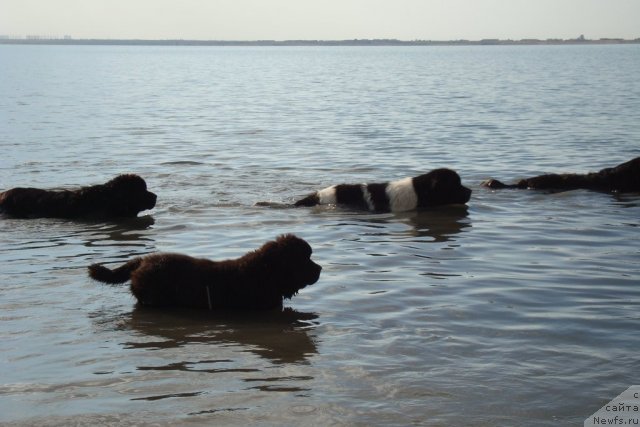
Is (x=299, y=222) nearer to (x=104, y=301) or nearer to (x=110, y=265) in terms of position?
(x=110, y=265)

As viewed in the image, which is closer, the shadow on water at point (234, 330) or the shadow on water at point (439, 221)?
the shadow on water at point (234, 330)

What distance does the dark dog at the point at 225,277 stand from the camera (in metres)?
8.79

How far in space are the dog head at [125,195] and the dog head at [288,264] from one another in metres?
5.42

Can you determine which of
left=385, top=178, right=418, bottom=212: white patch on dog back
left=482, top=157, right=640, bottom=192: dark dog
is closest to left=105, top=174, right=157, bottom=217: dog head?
left=385, top=178, right=418, bottom=212: white patch on dog back

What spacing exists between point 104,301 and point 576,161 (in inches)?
548

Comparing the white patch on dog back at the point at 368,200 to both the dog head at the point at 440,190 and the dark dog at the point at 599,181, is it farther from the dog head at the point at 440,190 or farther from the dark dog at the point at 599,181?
the dark dog at the point at 599,181

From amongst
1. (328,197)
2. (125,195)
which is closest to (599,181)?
(328,197)

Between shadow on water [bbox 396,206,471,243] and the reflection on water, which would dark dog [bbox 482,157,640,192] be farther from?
the reflection on water

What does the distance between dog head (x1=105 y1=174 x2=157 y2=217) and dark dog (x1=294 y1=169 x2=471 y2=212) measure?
2.73 metres

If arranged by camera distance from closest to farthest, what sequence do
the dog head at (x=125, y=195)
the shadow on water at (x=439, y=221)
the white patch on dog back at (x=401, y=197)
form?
the shadow on water at (x=439, y=221) < the dog head at (x=125, y=195) < the white patch on dog back at (x=401, y=197)

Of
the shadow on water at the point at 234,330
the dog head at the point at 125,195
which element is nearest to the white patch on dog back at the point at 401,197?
the dog head at the point at 125,195

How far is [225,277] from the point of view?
28.8ft

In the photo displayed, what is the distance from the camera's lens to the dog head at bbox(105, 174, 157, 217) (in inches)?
543

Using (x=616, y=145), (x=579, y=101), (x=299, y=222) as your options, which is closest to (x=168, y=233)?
(x=299, y=222)
